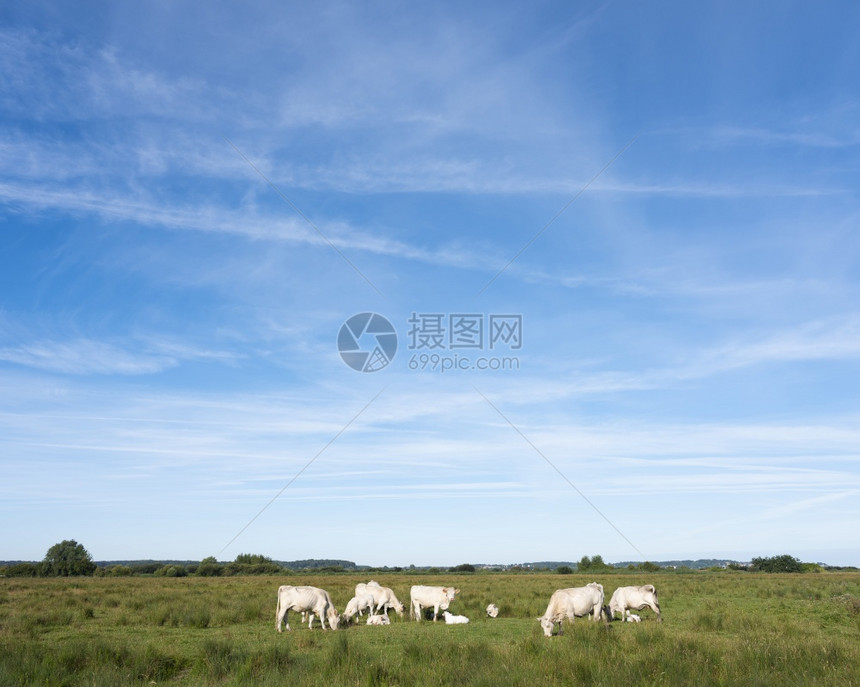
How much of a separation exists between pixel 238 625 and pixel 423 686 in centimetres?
1411

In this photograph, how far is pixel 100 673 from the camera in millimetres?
11680

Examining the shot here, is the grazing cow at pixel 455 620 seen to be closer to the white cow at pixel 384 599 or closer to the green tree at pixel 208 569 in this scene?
the white cow at pixel 384 599

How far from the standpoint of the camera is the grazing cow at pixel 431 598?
22.6 m

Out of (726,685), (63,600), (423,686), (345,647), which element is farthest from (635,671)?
(63,600)

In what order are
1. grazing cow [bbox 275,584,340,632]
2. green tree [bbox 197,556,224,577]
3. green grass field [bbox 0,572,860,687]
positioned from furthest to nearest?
1. green tree [bbox 197,556,224,577]
2. grazing cow [bbox 275,584,340,632]
3. green grass field [bbox 0,572,860,687]

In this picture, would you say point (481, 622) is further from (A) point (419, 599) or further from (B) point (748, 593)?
(B) point (748, 593)

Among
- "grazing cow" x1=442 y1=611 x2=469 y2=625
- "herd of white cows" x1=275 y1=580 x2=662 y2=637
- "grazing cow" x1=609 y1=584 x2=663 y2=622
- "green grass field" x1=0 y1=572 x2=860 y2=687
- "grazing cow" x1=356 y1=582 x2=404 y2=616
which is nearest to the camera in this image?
"green grass field" x1=0 y1=572 x2=860 y2=687

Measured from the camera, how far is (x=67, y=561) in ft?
339

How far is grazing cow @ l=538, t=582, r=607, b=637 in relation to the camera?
17844 mm

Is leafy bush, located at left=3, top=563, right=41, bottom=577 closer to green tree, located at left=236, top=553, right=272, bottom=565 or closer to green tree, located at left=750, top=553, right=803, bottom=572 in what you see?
green tree, located at left=236, top=553, right=272, bottom=565

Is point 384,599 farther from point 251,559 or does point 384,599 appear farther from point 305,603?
point 251,559

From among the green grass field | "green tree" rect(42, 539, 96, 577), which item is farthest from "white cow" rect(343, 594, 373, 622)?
"green tree" rect(42, 539, 96, 577)

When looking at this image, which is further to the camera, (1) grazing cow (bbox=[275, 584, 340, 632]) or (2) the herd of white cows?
(1) grazing cow (bbox=[275, 584, 340, 632])

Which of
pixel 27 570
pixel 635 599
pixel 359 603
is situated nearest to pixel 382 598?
pixel 359 603
